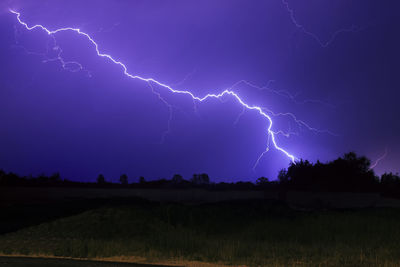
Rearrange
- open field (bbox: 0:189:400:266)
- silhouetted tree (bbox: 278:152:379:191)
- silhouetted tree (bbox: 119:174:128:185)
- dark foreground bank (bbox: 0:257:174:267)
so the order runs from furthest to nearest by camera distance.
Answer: silhouetted tree (bbox: 119:174:128:185) < silhouetted tree (bbox: 278:152:379:191) < open field (bbox: 0:189:400:266) < dark foreground bank (bbox: 0:257:174:267)

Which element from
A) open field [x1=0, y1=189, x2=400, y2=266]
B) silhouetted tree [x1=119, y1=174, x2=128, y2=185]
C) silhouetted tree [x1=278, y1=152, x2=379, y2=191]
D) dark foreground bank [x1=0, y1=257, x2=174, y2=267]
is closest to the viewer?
dark foreground bank [x1=0, y1=257, x2=174, y2=267]

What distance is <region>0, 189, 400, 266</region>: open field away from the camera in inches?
452

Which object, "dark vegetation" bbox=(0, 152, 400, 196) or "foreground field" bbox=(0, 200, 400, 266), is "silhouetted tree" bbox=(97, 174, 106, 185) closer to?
"dark vegetation" bbox=(0, 152, 400, 196)

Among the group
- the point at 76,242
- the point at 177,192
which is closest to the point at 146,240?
the point at 76,242

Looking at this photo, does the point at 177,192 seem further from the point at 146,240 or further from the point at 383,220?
the point at 146,240

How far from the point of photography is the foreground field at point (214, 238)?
453 inches

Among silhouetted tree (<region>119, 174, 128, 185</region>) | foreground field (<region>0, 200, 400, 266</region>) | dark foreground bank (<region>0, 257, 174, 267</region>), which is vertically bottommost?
dark foreground bank (<region>0, 257, 174, 267</region>)

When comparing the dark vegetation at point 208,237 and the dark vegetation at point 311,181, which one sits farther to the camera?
the dark vegetation at point 311,181

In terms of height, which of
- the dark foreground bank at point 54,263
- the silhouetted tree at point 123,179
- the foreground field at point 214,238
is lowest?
the dark foreground bank at point 54,263

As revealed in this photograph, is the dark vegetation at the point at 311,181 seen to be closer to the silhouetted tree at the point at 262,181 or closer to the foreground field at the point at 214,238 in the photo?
the silhouetted tree at the point at 262,181

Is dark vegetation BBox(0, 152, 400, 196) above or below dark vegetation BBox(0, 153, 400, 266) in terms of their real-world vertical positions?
above

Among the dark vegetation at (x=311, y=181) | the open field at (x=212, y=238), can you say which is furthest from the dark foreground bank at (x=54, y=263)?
the dark vegetation at (x=311, y=181)

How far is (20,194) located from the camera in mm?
36062

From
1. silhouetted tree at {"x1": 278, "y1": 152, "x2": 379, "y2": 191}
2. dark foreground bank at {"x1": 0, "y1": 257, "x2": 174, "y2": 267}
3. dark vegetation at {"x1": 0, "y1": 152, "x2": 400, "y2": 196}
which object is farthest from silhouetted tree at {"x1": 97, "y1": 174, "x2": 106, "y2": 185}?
dark foreground bank at {"x1": 0, "y1": 257, "x2": 174, "y2": 267}
